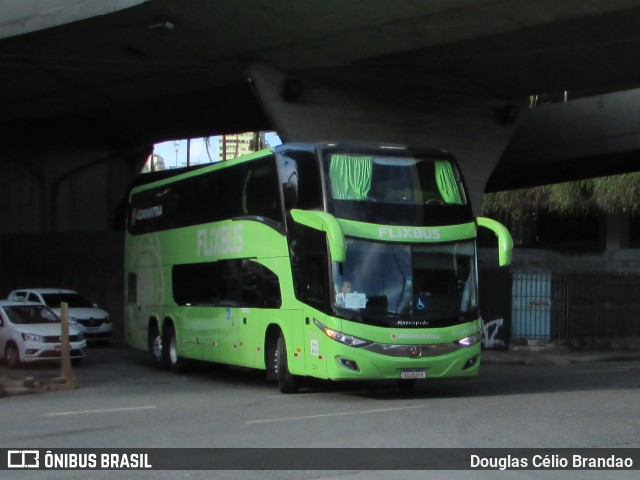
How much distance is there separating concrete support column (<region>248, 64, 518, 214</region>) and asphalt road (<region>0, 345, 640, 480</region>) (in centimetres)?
911

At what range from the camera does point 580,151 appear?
35.7 meters

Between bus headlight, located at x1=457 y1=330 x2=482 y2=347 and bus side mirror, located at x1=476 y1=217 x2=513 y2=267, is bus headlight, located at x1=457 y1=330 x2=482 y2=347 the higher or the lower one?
the lower one

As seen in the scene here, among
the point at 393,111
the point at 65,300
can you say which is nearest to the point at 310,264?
the point at 393,111

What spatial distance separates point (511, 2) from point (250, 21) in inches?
254

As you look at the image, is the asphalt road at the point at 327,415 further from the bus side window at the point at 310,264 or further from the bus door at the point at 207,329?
the bus side window at the point at 310,264

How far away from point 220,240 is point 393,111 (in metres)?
11.9

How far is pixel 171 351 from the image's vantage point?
22859 mm

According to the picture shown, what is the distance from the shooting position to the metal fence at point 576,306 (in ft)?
96.6

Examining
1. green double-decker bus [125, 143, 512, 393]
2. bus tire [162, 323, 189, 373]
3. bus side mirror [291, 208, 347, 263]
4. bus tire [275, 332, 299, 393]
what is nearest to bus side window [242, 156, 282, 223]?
green double-decker bus [125, 143, 512, 393]

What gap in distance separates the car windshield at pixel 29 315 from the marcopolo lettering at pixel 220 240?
15.2 ft

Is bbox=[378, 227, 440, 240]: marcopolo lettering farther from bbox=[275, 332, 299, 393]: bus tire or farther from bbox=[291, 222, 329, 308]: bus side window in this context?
bbox=[275, 332, 299, 393]: bus tire

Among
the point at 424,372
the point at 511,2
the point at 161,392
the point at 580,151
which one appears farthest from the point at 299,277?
the point at 580,151

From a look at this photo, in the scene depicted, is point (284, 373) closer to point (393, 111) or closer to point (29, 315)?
point (29, 315)

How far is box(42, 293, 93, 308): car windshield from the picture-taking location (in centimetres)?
3095
